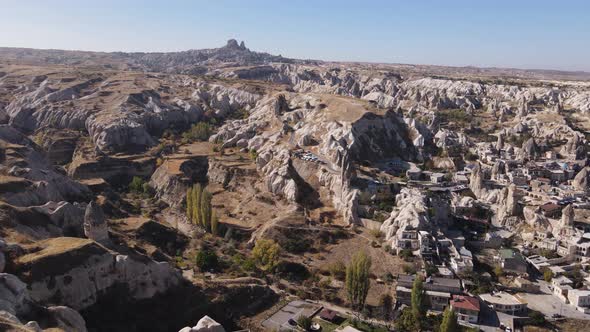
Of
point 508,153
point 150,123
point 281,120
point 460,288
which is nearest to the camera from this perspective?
point 460,288

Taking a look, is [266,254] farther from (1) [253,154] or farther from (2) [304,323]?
(1) [253,154]

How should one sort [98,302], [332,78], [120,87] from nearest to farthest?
[98,302] < [120,87] < [332,78]

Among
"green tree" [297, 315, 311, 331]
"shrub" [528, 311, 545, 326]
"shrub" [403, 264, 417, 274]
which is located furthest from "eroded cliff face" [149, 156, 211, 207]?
"shrub" [528, 311, 545, 326]

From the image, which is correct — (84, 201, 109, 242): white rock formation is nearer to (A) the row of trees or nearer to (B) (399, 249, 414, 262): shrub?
(A) the row of trees

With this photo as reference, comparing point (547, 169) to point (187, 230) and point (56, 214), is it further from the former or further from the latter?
point (56, 214)

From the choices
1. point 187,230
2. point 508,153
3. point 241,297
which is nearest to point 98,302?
point 241,297

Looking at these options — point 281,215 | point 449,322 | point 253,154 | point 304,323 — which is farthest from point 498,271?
point 253,154

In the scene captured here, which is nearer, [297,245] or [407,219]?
[407,219]
